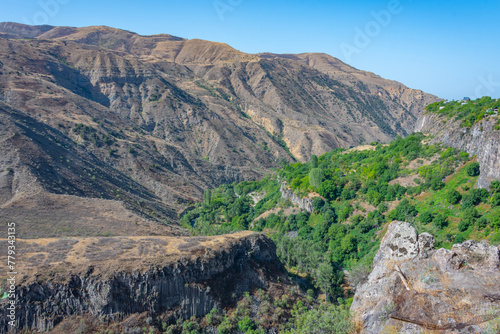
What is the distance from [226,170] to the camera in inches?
4449

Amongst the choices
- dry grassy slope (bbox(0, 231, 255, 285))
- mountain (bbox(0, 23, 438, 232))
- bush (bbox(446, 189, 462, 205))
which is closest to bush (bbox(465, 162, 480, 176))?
bush (bbox(446, 189, 462, 205))

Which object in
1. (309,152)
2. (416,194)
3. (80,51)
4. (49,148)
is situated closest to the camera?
(416,194)

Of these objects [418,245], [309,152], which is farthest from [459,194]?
[309,152]

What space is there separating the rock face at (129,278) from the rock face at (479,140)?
32.1 meters

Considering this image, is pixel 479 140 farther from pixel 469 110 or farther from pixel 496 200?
pixel 496 200

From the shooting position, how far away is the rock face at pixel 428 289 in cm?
1504

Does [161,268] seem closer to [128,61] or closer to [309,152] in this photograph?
[309,152]

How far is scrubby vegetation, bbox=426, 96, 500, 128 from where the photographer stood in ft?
161

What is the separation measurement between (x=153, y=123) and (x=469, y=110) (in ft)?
344

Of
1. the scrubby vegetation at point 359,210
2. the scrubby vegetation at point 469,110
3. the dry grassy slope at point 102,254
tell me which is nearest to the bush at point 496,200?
the scrubby vegetation at point 359,210

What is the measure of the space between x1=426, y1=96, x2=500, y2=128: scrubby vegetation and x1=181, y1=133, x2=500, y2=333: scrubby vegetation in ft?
19.6

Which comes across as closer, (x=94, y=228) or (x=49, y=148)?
(x=94, y=228)

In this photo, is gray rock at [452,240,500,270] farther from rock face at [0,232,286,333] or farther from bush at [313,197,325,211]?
bush at [313,197,325,211]

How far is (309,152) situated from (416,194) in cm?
8054
